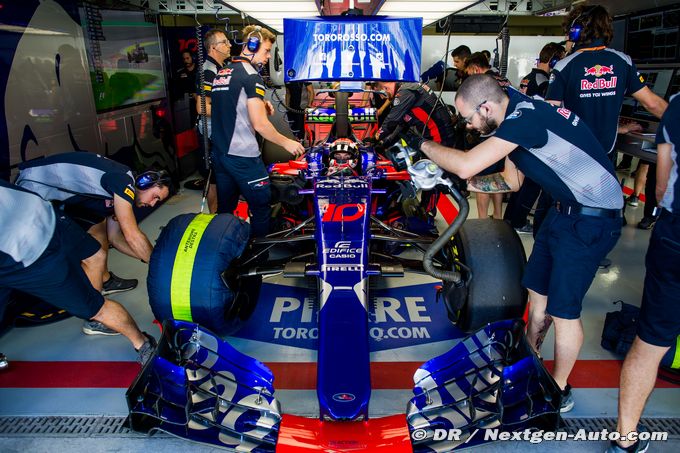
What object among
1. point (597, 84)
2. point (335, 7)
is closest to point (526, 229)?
point (597, 84)

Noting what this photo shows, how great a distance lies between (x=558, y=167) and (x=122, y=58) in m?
4.54

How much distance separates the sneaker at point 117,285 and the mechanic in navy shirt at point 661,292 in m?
3.03

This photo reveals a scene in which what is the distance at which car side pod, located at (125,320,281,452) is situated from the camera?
1.81 metres

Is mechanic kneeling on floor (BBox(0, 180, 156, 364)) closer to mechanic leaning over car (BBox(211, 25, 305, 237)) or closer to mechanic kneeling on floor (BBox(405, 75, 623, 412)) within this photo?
mechanic leaning over car (BBox(211, 25, 305, 237))

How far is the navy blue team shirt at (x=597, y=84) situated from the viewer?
9.88ft

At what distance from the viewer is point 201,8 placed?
6398 mm

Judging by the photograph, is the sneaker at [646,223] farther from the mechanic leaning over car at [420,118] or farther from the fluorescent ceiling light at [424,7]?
the fluorescent ceiling light at [424,7]

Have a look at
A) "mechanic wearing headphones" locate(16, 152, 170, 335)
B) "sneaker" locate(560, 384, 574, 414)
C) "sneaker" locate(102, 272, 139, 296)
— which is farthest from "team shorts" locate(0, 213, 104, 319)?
"sneaker" locate(560, 384, 574, 414)

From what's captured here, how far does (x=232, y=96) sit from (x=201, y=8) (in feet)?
12.2

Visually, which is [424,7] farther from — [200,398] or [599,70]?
[200,398]

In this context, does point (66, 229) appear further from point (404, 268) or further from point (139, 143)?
point (139, 143)

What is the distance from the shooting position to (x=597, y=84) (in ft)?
10.1

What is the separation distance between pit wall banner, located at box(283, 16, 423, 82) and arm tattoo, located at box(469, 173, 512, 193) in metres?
1.27

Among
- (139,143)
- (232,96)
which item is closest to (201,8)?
(139,143)
